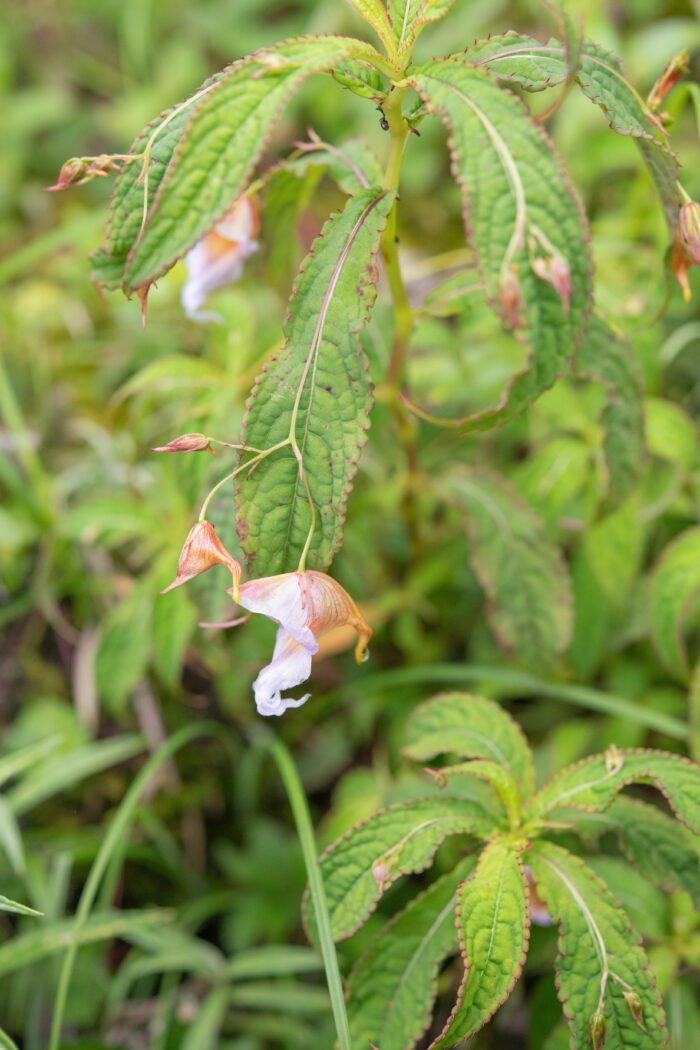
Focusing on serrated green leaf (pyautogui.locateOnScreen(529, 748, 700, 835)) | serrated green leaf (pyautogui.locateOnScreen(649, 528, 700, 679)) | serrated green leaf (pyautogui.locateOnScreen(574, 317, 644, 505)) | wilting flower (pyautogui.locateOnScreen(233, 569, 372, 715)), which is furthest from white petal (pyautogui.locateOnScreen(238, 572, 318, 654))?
serrated green leaf (pyautogui.locateOnScreen(649, 528, 700, 679))

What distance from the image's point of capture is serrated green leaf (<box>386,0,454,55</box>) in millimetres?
860

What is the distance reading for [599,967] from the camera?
0.82 meters

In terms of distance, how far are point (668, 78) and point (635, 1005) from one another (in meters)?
1.03

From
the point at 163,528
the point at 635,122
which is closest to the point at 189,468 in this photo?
the point at 163,528

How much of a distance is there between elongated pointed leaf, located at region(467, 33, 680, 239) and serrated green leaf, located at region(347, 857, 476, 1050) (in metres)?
0.83

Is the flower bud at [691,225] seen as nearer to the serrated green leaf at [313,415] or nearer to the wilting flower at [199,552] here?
the serrated green leaf at [313,415]

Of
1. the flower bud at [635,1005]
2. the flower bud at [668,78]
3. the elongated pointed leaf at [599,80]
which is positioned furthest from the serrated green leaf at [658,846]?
the flower bud at [668,78]

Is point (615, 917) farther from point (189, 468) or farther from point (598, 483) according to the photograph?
point (189, 468)

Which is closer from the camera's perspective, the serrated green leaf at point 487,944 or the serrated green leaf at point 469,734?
the serrated green leaf at point 487,944

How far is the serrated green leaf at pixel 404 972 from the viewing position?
914mm

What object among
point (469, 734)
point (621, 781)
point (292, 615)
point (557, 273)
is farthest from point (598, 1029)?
point (557, 273)

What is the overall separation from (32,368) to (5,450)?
0.27m

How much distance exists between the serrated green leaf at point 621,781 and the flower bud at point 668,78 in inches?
29.7

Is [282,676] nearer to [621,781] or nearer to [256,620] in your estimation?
[621,781]
